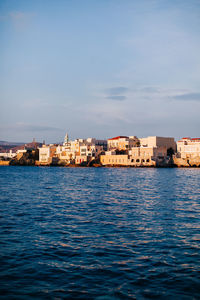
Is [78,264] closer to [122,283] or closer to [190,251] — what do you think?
[122,283]

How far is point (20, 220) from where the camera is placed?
14828mm

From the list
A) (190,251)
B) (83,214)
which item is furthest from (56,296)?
(83,214)

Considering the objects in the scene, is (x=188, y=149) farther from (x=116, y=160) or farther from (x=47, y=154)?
(x=47, y=154)

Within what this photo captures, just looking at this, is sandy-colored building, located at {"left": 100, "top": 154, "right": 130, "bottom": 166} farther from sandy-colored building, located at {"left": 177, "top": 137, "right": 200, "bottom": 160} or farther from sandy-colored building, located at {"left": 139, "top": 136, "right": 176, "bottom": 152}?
sandy-colored building, located at {"left": 177, "top": 137, "right": 200, "bottom": 160}

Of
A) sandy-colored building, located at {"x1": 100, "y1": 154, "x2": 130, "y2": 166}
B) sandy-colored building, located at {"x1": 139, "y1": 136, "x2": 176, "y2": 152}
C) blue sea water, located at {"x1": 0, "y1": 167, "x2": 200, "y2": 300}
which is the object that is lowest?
blue sea water, located at {"x1": 0, "y1": 167, "x2": 200, "y2": 300}

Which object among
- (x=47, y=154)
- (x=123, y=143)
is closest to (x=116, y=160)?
(x=123, y=143)

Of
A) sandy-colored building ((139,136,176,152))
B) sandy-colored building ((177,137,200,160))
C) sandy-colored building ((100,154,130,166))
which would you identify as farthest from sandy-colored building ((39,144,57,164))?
sandy-colored building ((177,137,200,160))

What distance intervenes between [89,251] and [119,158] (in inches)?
4574

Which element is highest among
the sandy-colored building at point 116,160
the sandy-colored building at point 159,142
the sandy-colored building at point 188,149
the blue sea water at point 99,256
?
the sandy-colored building at point 159,142

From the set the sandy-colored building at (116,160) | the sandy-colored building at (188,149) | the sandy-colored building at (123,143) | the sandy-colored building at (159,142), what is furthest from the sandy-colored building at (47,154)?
the sandy-colored building at (188,149)

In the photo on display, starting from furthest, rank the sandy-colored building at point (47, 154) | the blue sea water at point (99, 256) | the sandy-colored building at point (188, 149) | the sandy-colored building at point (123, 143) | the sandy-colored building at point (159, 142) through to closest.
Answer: the sandy-colored building at point (47, 154)
the sandy-colored building at point (123, 143)
the sandy-colored building at point (159, 142)
the sandy-colored building at point (188, 149)
the blue sea water at point (99, 256)

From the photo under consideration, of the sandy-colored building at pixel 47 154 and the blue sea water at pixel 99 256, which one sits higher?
the sandy-colored building at pixel 47 154

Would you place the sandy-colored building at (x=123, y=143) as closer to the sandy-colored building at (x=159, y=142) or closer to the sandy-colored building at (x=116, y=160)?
the sandy-colored building at (x=159, y=142)

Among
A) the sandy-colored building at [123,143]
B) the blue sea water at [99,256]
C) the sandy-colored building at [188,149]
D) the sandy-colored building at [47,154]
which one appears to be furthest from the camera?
the sandy-colored building at [47,154]
